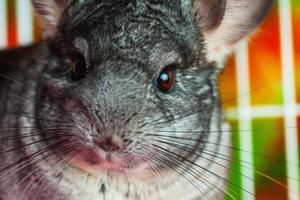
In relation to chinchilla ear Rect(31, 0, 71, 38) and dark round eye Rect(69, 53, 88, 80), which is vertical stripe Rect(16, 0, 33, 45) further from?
dark round eye Rect(69, 53, 88, 80)

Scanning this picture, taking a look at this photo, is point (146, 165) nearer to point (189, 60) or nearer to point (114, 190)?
point (114, 190)

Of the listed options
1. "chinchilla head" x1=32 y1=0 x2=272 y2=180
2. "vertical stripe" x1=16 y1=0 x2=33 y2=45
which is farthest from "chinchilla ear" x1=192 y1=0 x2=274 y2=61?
"vertical stripe" x1=16 y1=0 x2=33 y2=45

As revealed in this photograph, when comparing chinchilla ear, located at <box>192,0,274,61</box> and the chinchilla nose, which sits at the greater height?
chinchilla ear, located at <box>192,0,274,61</box>

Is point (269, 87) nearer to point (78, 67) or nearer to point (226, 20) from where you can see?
point (226, 20)

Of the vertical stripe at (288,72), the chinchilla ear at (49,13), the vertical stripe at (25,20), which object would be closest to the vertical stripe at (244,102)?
the vertical stripe at (288,72)

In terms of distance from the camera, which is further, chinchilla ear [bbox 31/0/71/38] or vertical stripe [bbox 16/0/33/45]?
vertical stripe [bbox 16/0/33/45]

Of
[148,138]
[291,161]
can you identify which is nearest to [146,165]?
[148,138]

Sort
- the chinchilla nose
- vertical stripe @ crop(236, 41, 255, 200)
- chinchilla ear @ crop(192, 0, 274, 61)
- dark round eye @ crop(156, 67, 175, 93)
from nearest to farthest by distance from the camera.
A: 1. the chinchilla nose
2. dark round eye @ crop(156, 67, 175, 93)
3. chinchilla ear @ crop(192, 0, 274, 61)
4. vertical stripe @ crop(236, 41, 255, 200)

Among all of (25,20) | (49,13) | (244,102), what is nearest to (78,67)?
(49,13)
